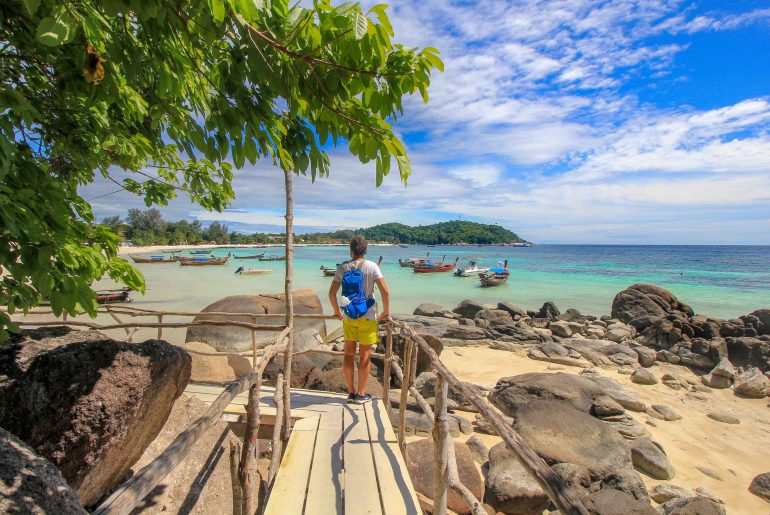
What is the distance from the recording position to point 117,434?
2494mm

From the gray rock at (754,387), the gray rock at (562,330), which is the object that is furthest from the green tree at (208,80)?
the gray rock at (562,330)

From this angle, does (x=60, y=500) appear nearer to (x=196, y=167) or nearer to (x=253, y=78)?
(x=253, y=78)

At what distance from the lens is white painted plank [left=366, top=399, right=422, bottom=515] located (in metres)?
3.00

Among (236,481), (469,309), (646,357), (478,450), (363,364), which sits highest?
(363,364)

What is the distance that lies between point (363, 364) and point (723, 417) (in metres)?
7.52

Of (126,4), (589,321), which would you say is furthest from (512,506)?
(589,321)

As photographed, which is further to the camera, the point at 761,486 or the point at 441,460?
the point at 761,486

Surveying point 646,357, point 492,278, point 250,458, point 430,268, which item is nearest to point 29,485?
point 250,458

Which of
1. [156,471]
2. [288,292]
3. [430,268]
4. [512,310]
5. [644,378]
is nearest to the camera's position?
[156,471]

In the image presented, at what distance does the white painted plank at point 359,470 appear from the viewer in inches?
118

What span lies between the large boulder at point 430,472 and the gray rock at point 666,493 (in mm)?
2240

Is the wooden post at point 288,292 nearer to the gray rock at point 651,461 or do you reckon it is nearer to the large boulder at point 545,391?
the large boulder at point 545,391

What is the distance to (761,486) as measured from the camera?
16.1 feet

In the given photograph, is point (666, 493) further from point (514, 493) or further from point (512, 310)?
point (512, 310)
